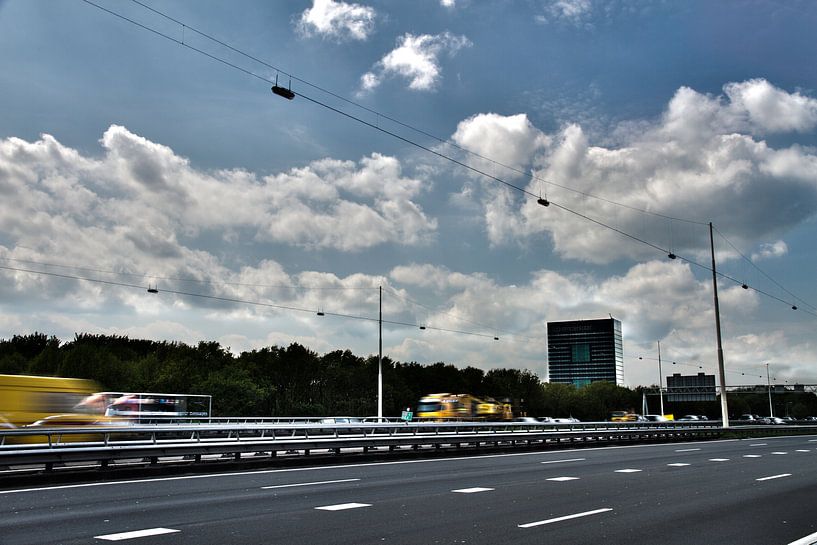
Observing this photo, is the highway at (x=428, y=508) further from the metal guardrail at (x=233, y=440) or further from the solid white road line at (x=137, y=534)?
the metal guardrail at (x=233, y=440)

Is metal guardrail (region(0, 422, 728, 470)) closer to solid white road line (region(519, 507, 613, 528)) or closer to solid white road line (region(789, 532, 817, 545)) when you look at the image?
solid white road line (region(519, 507, 613, 528))

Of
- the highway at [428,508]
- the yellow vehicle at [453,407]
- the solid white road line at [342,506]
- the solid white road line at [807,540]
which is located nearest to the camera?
the solid white road line at [807,540]

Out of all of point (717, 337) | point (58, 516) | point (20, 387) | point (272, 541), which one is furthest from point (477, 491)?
point (717, 337)

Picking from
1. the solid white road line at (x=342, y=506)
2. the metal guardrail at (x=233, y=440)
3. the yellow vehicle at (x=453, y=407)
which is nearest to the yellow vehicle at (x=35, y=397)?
the metal guardrail at (x=233, y=440)

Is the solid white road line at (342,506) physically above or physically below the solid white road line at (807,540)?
above

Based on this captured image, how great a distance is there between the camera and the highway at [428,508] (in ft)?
30.2

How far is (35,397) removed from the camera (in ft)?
82.7

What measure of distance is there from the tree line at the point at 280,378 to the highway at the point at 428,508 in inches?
2996

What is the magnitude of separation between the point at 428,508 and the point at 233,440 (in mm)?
12529

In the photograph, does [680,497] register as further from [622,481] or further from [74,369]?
[74,369]

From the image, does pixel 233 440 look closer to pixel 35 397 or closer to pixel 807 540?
pixel 35 397

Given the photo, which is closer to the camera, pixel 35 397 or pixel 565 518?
pixel 565 518

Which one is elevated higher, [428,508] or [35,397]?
[35,397]

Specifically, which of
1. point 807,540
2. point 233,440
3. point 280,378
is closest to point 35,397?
point 233,440
